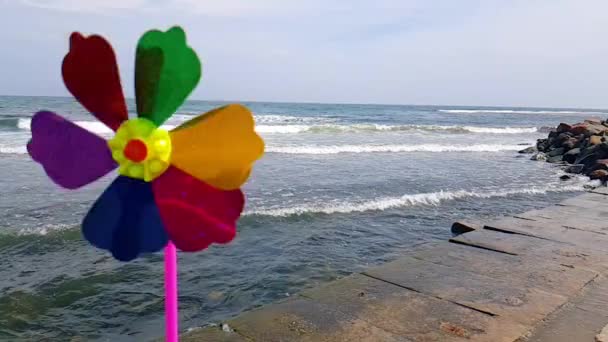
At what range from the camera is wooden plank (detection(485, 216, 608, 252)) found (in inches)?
211

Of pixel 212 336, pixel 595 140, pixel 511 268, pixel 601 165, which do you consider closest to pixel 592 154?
pixel 595 140

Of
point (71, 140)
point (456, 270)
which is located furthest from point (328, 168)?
point (71, 140)

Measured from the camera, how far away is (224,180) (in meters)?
1.62

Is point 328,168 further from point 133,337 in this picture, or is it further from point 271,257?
point 133,337

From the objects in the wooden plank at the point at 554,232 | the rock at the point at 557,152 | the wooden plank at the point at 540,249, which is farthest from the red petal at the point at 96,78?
the rock at the point at 557,152

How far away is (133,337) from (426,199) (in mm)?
6007

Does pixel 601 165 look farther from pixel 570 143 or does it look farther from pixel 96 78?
pixel 96 78

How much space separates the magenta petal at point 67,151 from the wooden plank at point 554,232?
5032 mm

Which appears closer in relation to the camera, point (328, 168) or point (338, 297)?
point (338, 297)

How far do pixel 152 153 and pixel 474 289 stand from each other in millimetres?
3021

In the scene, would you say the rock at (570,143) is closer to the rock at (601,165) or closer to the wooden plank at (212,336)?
the rock at (601,165)

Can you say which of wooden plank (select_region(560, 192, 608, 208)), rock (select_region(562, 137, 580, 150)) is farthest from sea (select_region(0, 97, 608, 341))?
rock (select_region(562, 137, 580, 150))

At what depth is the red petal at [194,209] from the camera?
1.66m

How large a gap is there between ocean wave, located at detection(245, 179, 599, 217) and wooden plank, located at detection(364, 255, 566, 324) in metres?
2.89
